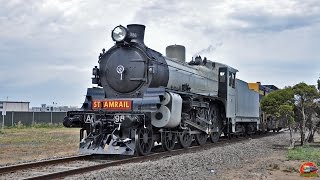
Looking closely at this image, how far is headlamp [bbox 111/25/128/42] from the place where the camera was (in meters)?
14.9

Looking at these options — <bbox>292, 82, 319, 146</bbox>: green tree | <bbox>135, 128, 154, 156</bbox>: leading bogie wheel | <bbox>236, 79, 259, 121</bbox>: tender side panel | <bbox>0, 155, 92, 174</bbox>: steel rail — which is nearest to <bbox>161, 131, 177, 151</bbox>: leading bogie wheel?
<bbox>135, 128, 154, 156</bbox>: leading bogie wheel

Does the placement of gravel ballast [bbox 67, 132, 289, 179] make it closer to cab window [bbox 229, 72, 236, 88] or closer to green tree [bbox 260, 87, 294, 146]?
green tree [bbox 260, 87, 294, 146]

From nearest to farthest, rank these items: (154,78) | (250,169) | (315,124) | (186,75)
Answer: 1. (250,169)
2. (154,78)
3. (186,75)
4. (315,124)

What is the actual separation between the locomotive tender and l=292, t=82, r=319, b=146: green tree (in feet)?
13.2

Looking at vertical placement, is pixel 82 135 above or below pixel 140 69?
below

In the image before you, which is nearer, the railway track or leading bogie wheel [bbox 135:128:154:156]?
the railway track

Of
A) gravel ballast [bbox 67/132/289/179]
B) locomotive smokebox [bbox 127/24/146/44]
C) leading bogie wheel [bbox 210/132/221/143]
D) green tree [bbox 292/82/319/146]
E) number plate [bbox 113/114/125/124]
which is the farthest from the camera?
leading bogie wheel [bbox 210/132/221/143]

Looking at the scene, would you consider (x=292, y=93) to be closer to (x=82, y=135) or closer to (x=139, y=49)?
(x=139, y=49)

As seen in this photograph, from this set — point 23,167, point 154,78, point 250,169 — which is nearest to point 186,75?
point 154,78

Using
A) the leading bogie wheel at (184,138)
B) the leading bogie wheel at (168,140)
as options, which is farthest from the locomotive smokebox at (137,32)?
the leading bogie wheel at (184,138)

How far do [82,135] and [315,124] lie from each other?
482 inches

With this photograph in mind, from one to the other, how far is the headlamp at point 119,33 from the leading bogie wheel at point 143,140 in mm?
3422

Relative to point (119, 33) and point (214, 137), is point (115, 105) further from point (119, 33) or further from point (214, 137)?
point (214, 137)

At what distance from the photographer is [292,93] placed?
19.0 m
